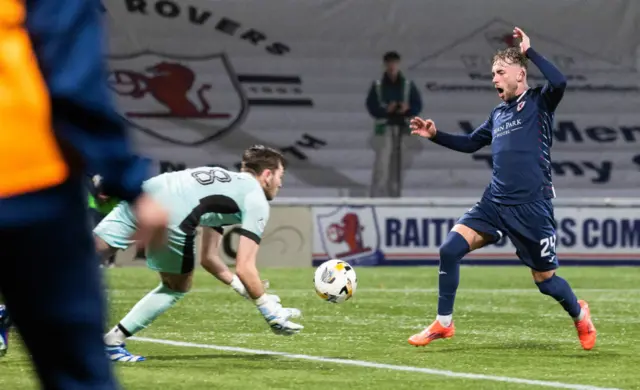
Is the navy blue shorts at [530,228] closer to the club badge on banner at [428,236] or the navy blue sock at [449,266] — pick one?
the navy blue sock at [449,266]

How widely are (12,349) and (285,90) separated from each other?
13333 millimetres

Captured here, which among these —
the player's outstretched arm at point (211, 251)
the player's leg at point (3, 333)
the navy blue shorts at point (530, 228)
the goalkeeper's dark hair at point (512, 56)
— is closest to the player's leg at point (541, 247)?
the navy blue shorts at point (530, 228)

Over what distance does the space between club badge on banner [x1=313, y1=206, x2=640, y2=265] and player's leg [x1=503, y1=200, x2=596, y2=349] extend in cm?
929

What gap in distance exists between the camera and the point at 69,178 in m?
2.15

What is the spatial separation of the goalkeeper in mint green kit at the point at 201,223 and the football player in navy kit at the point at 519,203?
1294mm

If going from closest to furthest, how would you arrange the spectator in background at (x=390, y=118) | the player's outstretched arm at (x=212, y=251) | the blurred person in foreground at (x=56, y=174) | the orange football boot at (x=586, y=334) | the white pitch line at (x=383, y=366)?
1. the blurred person in foreground at (x=56, y=174)
2. the white pitch line at (x=383, y=366)
3. the player's outstretched arm at (x=212, y=251)
4. the orange football boot at (x=586, y=334)
5. the spectator in background at (x=390, y=118)

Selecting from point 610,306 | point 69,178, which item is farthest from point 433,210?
point 69,178

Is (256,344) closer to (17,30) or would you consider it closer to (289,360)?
(289,360)

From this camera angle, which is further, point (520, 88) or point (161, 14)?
point (161, 14)

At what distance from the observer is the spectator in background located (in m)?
19.4

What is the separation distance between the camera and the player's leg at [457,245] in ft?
25.4

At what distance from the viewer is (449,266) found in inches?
307

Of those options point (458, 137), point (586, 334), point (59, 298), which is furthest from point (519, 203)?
point (59, 298)

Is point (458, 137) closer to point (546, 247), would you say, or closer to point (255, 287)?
point (546, 247)
